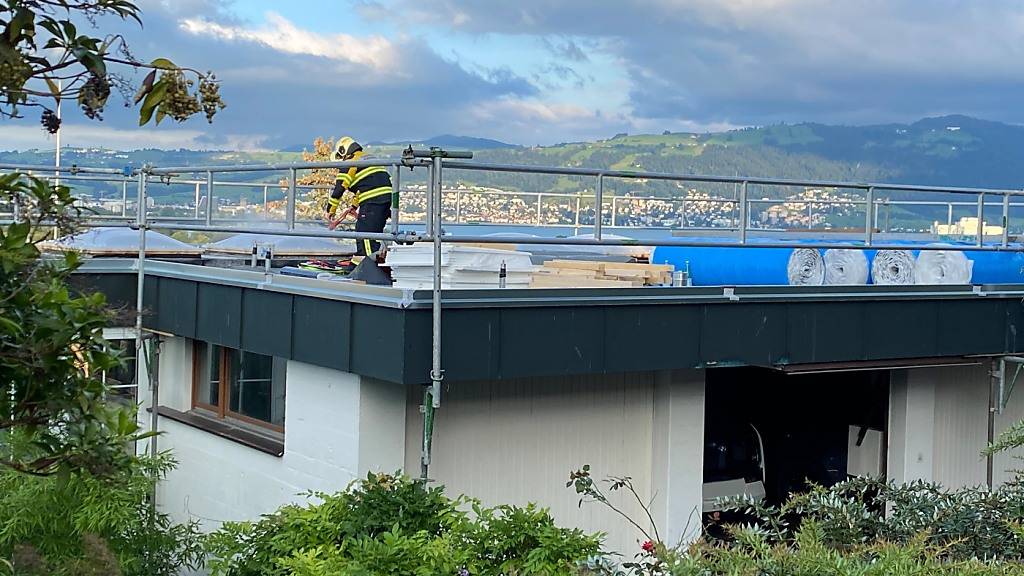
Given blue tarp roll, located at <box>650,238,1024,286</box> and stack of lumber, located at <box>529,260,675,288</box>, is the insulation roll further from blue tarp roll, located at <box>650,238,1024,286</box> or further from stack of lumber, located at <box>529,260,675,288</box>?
stack of lumber, located at <box>529,260,675,288</box>

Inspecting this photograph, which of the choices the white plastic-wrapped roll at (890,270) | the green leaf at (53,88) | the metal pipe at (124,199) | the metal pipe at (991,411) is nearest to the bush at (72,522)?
the green leaf at (53,88)

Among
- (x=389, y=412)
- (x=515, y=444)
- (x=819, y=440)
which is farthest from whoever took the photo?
(x=819, y=440)

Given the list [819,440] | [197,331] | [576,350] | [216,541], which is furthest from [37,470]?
[819,440]

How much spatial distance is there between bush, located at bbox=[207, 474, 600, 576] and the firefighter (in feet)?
12.9

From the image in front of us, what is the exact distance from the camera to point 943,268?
36.5 feet

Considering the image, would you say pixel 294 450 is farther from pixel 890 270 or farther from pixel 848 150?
pixel 848 150

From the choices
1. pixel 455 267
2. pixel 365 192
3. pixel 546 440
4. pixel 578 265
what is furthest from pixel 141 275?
pixel 546 440

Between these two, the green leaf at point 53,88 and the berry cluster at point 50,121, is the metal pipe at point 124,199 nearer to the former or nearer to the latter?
the green leaf at point 53,88

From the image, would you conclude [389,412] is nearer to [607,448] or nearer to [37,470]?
[607,448]

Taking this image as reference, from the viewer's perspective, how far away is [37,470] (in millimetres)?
3492

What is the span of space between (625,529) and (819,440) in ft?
14.7

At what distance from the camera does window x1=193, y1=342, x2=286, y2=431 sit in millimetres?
9883

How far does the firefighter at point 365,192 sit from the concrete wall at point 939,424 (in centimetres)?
506

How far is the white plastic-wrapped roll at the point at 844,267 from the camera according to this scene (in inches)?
416
